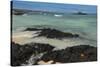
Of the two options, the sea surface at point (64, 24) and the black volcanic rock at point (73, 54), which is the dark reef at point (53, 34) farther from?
the black volcanic rock at point (73, 54)

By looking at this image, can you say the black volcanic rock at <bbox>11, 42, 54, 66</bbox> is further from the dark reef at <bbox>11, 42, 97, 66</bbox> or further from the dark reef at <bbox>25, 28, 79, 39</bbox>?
the dark reef at <bbox>25, 28, 79, 39</bbox>

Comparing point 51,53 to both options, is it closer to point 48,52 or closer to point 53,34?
point 48,52

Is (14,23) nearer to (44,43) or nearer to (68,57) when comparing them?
(44,43)

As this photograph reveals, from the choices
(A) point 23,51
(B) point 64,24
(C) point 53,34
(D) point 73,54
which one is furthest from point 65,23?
(A) point 23,51

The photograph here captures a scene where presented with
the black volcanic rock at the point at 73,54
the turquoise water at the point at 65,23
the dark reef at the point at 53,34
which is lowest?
the black volcanic rock at the point at 73,54

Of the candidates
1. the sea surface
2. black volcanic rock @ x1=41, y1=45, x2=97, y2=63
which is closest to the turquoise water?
the sea surface

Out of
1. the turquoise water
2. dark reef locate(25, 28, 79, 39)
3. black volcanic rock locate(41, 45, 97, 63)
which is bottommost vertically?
black volcanic rock locate(41, 45, 97, 63)

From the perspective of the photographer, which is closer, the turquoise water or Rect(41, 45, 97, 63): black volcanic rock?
the turquoise water

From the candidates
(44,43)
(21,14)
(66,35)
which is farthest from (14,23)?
(66,35)

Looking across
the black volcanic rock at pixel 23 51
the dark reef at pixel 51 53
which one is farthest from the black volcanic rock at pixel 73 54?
the black volcanic rock at pixel 23 51
